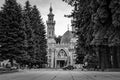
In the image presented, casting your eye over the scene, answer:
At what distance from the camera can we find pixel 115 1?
469 inches

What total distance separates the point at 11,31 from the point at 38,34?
24.0 meters

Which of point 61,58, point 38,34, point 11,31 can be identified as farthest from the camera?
point 61,58

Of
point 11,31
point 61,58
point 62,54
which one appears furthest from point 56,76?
point 62,54

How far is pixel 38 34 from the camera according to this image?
57625 mm

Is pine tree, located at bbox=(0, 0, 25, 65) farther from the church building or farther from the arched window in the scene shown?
the arched window

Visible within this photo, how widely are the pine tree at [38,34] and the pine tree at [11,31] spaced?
17.9m

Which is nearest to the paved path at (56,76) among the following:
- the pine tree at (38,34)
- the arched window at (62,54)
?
the pine tree at (38,34)

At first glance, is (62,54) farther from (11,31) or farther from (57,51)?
(11,31)

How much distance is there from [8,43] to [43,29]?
29.3 meters

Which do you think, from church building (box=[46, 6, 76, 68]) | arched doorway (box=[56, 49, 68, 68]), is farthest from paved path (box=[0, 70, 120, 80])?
arched doorway (box=[56, 49, 68, 68])

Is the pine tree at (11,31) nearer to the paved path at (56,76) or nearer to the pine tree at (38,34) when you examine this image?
the paved path at (56,76)

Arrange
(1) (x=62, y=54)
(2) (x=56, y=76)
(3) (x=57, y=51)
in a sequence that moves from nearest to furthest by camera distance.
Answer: (2) (x=56, y=76), (3) (x=57, y=51), (1) (x=62, y=54)

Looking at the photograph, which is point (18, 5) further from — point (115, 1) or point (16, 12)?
point (115, 1)

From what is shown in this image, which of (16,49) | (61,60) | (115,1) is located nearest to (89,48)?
(16,49)
